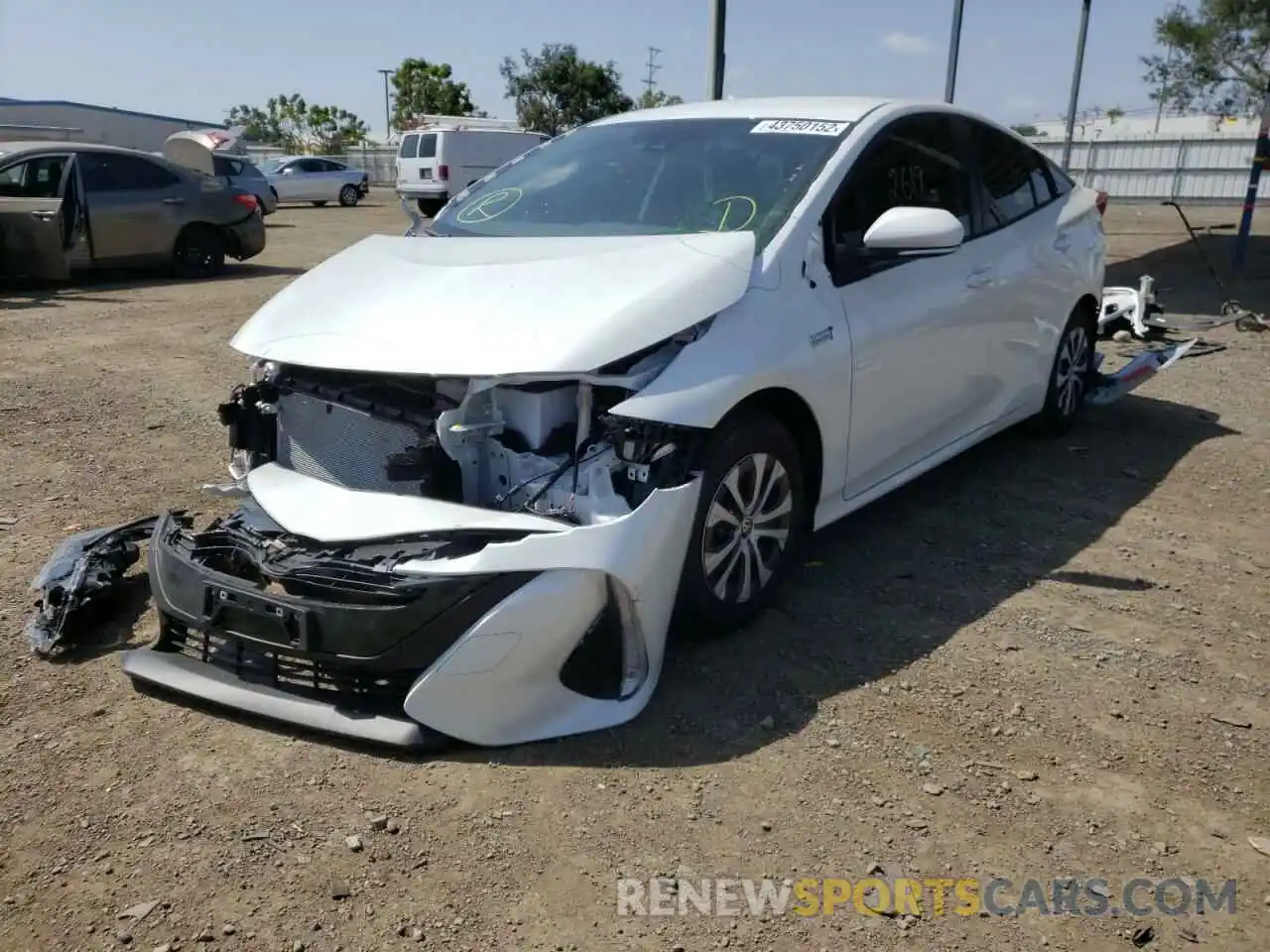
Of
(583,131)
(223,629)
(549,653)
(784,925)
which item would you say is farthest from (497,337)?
(583,131)

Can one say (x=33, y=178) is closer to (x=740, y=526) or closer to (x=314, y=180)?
(x=740, y=526)

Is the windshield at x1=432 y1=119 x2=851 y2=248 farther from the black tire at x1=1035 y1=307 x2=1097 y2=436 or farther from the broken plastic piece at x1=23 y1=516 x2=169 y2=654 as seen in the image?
the black tire at x1=1035 y1=307 x2=1097 y2=436

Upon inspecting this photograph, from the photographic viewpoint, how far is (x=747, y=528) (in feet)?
11.6

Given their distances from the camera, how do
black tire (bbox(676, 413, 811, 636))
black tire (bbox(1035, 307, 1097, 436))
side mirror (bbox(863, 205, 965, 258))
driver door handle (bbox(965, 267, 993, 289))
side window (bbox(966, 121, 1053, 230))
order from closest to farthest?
black tire (bbox(676, 413, 811, 636)) → side mirror (bbox(863, 205, 965, 258)) → driver door handle (bbox(965, 267, 993, 289)) → side window (bbox(966, 121, 1053, 230)) → black tire (bbox(1035, 307, 1097, 436))

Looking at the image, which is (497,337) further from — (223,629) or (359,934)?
(359,934)

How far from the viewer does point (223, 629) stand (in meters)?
3.02

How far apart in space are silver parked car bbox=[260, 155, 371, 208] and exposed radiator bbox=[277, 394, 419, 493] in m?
28.7

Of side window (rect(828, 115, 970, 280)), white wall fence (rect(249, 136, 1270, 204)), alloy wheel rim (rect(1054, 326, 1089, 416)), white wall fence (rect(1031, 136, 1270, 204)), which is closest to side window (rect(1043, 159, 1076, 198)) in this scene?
alloy wheel rim (rect(1054, 326, 1089, 416))

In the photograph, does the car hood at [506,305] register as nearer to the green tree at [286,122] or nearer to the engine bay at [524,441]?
the engine bay at [524,441]

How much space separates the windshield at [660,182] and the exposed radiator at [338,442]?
1.16 m

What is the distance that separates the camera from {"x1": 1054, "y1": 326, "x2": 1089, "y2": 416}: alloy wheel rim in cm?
581

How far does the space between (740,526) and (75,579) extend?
7.40 ft

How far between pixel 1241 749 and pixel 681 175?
2715 mm

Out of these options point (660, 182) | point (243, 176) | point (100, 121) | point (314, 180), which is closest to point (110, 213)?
point (243, 176)
